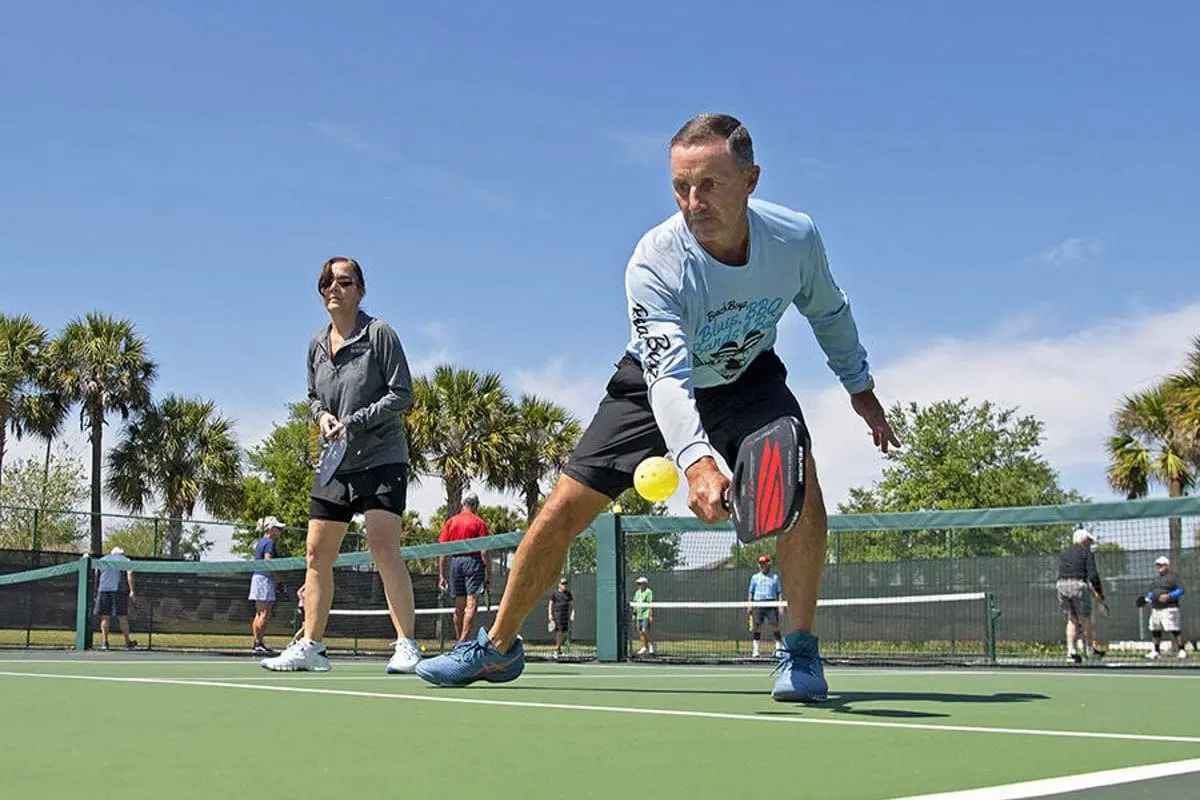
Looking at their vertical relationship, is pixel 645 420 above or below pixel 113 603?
above

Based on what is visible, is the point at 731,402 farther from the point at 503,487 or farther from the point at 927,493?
the point at 927,493

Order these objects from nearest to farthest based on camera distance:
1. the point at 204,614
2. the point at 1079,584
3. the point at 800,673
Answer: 1. the point at 800,673
2. the point at 1079,584
3. the point at 204,614

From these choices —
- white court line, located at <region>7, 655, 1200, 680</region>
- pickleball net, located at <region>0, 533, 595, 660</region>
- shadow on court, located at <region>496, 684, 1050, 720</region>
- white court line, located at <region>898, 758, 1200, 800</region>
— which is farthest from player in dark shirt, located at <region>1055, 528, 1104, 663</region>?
white court line, located at <region>898, 758, 1200, 800</region>

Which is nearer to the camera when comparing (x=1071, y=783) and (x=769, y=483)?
(x=1071, y=783)

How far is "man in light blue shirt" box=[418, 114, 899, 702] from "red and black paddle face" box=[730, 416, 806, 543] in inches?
2.6

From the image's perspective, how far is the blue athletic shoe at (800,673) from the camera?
4.38m

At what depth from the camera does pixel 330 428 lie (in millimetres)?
6938

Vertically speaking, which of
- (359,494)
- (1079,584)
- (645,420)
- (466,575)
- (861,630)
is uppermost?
(645,420)

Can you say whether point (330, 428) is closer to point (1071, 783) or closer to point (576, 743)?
point (576, 743)

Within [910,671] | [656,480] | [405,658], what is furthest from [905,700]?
[910,671]

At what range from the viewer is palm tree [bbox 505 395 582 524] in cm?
4197

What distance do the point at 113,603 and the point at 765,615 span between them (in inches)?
343

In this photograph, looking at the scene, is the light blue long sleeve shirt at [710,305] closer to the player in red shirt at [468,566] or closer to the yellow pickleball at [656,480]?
the yellow pickleball at [656,480]

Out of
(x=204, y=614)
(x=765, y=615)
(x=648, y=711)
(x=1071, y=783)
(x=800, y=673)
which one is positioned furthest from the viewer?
(x=765, y=615)
